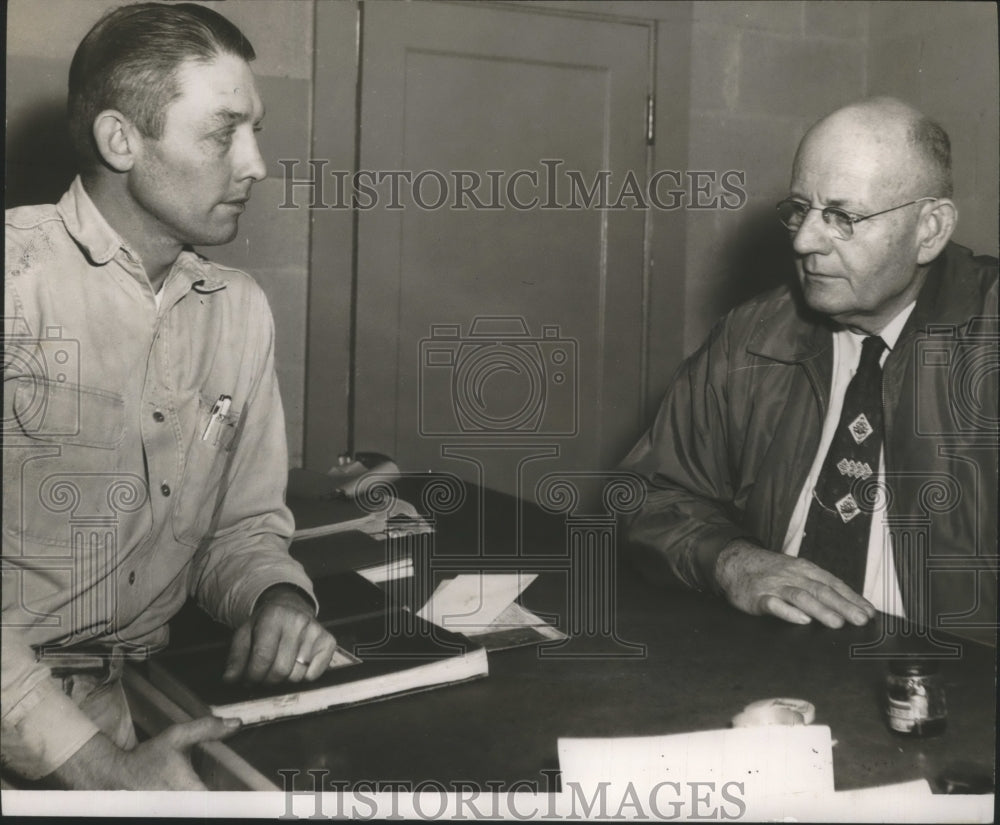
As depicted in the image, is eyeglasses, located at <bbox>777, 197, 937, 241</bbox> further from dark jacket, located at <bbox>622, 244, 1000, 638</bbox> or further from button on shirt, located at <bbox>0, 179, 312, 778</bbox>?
button on shirt, located at <bbox>0, 179, 312, 778</bbox>

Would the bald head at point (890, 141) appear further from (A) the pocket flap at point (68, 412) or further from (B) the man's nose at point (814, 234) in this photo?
(A) the pocket flap at point (68, 412)

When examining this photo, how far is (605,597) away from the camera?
1.23 meters

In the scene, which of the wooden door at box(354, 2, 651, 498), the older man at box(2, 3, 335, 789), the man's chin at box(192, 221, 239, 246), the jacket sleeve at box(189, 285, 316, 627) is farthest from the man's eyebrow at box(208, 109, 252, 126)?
the wooden door at box(354, 2, 651, 498)

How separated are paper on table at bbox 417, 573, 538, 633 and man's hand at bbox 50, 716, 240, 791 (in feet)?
1.02

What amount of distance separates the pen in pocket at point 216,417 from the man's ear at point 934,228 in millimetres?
1082

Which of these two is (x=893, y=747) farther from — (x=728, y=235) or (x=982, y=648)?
(x=728, y=235)

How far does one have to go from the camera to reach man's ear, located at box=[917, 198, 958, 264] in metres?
1.46

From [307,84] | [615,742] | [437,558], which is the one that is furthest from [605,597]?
[307,84]

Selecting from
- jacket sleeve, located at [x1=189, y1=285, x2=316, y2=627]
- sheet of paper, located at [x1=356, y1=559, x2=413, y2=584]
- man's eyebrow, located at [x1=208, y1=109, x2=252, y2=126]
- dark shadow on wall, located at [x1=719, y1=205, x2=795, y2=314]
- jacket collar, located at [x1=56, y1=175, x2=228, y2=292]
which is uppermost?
dark shadow on wall, located at [x1=719, y1=205, x2=795, y2=314]

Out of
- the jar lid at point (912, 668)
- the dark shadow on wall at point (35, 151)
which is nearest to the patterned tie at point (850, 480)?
the jar lid at point (912, 668)

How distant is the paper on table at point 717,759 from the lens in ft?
2.74

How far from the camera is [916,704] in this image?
33.6 inches

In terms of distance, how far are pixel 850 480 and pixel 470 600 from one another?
708mm

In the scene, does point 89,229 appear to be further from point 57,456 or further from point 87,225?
point 57,456
